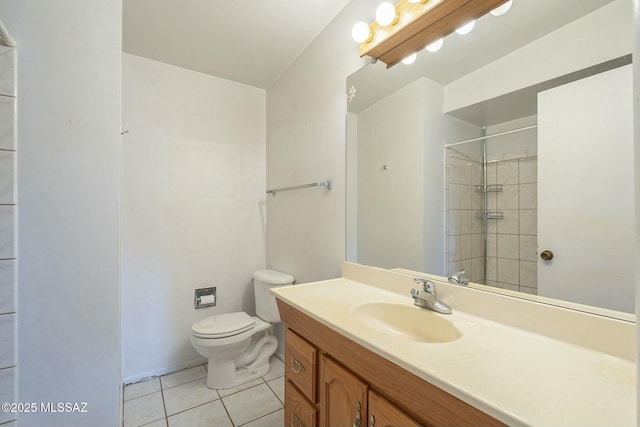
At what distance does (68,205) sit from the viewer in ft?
3.49

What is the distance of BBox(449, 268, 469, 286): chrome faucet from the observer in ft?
3.29

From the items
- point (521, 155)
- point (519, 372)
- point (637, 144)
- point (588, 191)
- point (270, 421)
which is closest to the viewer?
point (637, 144)

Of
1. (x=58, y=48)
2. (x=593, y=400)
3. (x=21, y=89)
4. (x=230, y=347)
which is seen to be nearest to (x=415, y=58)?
(x=593, y=400)

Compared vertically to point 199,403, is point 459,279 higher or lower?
higher

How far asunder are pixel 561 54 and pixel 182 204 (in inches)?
87.8

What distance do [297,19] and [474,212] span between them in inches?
58.5

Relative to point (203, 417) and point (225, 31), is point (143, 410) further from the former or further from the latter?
point (225, 31)

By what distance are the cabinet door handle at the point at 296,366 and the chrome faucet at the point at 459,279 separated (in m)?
0.67

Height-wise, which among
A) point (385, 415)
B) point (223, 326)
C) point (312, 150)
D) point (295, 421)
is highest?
point (312, 150)

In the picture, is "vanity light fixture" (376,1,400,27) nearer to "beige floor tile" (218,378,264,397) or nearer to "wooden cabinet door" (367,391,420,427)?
"wooden cabinet door" (367,391,420,427)

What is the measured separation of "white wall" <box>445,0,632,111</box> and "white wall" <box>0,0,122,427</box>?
1496mm

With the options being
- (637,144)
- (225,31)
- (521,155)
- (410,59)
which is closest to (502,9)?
(410,59)

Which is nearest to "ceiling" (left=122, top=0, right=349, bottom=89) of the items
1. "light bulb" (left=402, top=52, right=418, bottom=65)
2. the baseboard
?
"light bulb" (left=402, top=52, right=418, bottom=65)

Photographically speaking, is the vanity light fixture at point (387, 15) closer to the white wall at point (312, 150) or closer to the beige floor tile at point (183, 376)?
the white wall at point (312, 150)
